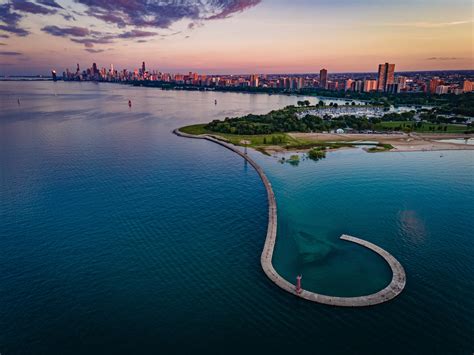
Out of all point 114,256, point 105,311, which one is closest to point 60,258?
point 114,256

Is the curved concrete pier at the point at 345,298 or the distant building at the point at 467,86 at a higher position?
the distant building at the point at 467,86

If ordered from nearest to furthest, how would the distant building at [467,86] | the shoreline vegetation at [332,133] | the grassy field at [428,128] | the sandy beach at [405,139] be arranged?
the shoreline vegetation at [332,133] < the sandy beach at [405,139] < the grassy field at [428,128] < the distant building at [467,86]

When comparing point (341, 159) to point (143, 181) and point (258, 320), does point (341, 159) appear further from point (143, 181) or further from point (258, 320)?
point (258, 320)

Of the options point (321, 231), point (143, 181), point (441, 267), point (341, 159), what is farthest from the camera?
point (341, 159)

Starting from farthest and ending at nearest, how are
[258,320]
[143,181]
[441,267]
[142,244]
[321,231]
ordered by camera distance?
[143,181] < [321,231] < [142,244] < [441,267] < [258,320]

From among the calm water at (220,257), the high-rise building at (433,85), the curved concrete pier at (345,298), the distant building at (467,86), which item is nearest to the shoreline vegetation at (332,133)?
the calm water at (220,257)

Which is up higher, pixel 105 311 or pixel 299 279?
pixel 299 279

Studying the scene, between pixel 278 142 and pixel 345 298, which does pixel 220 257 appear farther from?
pixel 278 142

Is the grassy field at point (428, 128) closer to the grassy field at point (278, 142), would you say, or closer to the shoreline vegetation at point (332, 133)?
the shoreline vegetation at point (332, 133)
